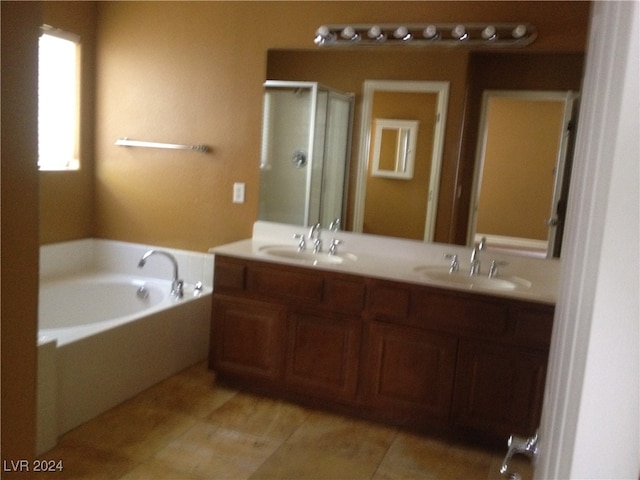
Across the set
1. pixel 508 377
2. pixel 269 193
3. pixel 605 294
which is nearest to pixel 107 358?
pixel 269 193

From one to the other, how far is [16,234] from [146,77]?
2846 millimetres

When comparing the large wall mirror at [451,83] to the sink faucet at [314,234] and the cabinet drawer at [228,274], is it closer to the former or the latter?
the sink faucet at [314,234]

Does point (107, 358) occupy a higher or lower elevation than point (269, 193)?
lower

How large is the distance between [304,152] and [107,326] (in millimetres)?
1434

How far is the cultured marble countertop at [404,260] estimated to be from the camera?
2590 mm

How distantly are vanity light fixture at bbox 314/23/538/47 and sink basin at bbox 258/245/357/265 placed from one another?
1.14 m

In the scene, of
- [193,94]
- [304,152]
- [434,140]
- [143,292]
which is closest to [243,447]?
[143,292]

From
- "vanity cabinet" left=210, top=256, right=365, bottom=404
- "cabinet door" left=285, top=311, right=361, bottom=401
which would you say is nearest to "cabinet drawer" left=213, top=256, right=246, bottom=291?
"vanity cabinet" left=210, top=256, right=365, bottom=404

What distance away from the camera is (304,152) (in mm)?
3330

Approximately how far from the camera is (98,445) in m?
2.47

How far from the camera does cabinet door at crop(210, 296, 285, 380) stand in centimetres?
294

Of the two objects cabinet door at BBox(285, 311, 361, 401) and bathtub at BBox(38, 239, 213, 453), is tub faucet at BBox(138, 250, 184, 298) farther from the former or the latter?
cabinet door at BBox(285, 311, 361, 401)

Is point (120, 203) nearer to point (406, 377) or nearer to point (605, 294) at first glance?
point (406, 377)

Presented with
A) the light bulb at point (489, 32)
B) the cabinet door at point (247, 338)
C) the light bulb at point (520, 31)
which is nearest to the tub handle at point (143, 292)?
the cabinet door at point (247, 338)
